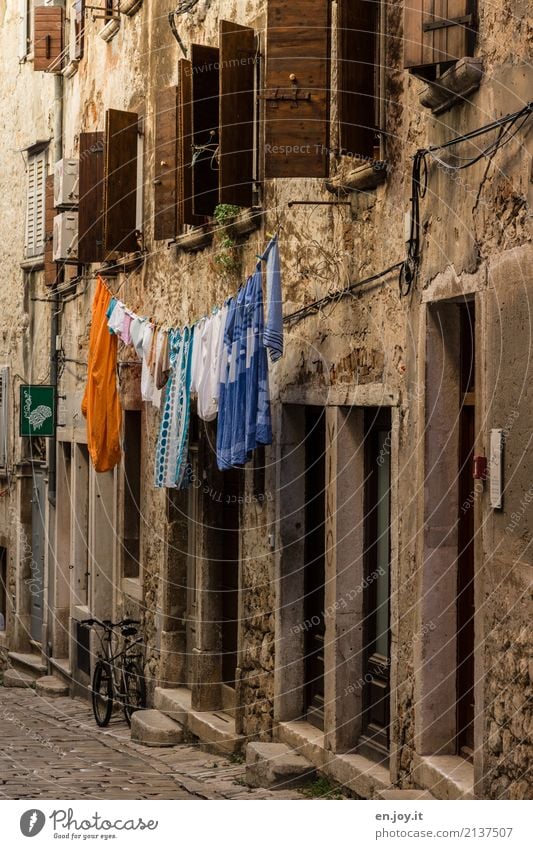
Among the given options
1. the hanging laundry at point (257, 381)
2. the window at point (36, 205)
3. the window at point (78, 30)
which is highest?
the window at point (78, 30)

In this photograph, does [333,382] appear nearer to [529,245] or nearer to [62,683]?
[529,245]

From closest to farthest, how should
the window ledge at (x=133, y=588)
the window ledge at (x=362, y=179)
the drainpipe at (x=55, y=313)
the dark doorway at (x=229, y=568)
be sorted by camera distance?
the window ledge at (x=362, y=179)
the dark doorway at (x=229, y=568)
the window ledge at (x=133, y=588)
the drainpipe at (x=55, y=313)

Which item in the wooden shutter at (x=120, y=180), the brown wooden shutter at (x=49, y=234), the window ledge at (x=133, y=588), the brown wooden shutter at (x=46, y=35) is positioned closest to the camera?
the wooden shutter at (x=120, y=180)

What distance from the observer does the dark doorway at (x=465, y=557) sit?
826 cm

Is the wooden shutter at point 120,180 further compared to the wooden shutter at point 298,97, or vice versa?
the wooden shutter at point 120,180

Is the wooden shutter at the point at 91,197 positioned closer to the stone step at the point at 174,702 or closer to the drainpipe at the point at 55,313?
the drainpipe at the point at 55,313

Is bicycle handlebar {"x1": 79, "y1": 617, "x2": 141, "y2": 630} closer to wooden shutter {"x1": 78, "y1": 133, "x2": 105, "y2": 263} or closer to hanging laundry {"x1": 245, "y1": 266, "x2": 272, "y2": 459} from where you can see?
wooden shutter {"x1": 78, "y1": 133, "x2": 105, "y2": 263}

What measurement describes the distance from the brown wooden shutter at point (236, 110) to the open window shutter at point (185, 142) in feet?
3.65

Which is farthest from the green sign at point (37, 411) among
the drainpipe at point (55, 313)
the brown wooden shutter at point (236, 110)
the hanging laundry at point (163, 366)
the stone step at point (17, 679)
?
the brown wooden shutter at point (236, 110)

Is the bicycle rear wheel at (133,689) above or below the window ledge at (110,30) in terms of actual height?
below

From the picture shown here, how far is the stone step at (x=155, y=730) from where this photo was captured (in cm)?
1274

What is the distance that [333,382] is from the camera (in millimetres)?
9930

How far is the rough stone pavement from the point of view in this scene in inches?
402

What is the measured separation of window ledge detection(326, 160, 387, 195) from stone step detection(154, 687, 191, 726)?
5130 millimetres
